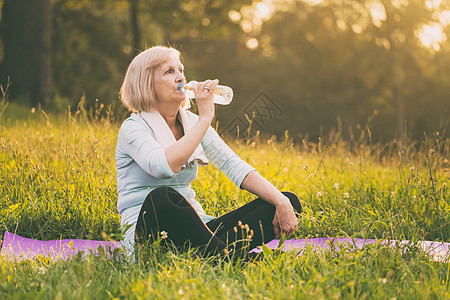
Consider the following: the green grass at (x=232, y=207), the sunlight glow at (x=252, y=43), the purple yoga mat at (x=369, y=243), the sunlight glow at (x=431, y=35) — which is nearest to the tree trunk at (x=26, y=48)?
the green grass at (x=232, y=207)

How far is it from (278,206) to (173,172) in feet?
2.35

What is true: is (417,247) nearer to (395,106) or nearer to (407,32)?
(407,32)

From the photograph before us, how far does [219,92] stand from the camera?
361 centimetres

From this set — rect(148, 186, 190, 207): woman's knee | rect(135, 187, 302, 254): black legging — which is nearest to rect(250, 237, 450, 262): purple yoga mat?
rect(135, 187, 302, 254): black legging

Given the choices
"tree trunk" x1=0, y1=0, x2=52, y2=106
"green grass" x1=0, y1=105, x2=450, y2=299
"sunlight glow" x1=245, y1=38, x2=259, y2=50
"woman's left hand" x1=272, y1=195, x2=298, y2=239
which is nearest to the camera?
"green grass" x1=0, y1=105, x2=450, y2=299

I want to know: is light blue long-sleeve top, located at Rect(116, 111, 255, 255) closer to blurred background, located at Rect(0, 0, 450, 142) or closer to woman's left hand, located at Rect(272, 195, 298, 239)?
woman's left hand, located at Rect(272, 195, 298, 239)

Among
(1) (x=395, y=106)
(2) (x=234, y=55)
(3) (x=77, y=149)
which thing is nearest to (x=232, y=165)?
(3) (x=77, y=149)

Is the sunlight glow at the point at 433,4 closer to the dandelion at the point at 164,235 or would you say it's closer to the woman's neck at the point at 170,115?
the woman's neck at the point at 170,115

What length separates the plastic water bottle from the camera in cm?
318

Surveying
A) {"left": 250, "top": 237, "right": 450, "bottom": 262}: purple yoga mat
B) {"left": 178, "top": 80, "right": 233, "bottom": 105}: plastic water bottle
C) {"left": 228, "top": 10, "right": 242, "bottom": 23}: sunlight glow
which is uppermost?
{"left": 228, "top": 10, "right": 242, "bottom": 23}: sunlight glow

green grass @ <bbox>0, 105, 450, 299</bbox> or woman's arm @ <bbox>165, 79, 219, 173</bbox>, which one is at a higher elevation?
woman's arm @ <bbox>165, 79, 219, 173</bbox>

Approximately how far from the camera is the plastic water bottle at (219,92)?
3.18m

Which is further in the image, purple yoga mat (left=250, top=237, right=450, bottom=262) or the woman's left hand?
the woman's left hand

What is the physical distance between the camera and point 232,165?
329cm
